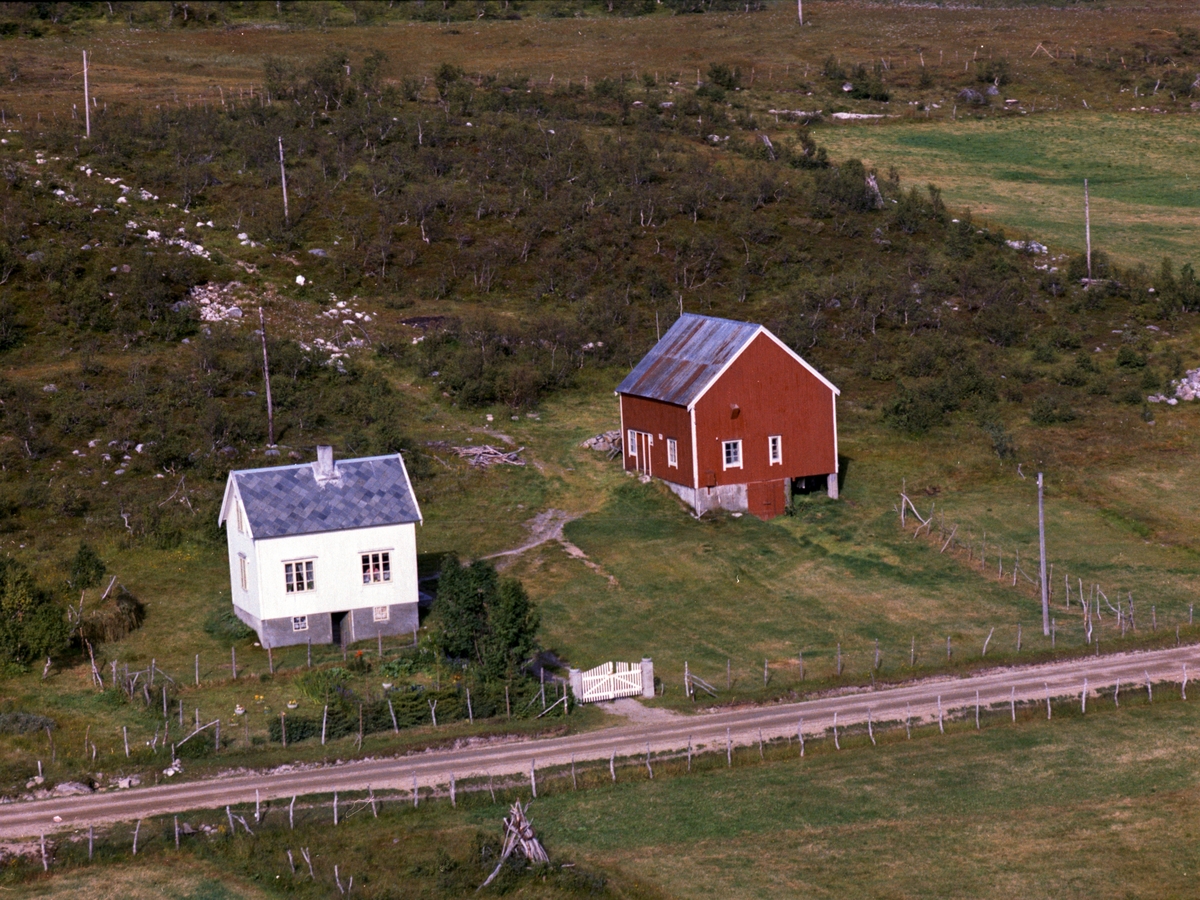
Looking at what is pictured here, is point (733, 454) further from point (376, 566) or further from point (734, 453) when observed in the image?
point (376, 566)

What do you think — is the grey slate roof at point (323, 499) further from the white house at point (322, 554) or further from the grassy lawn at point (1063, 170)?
the grassy lawn at point (1063, 170)

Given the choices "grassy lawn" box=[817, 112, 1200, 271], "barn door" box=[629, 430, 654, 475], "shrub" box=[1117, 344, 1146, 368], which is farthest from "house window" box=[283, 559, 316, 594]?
"grassy lawn" box=[817, 112, 1200, 271]

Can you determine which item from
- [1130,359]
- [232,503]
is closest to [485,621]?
[232,503]

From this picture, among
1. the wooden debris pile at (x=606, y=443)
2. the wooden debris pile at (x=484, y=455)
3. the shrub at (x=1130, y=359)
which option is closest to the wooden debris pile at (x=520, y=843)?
the wooden debris pile at (x=484, y=455)

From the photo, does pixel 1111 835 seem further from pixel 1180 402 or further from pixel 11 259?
pixel 11 259

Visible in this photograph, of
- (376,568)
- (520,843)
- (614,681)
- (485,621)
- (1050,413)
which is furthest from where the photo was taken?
(1050,413)

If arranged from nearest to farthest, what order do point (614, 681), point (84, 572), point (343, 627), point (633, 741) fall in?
point (633, 741) < point (614, 681) < point (343, 627) < point (84, 572)
